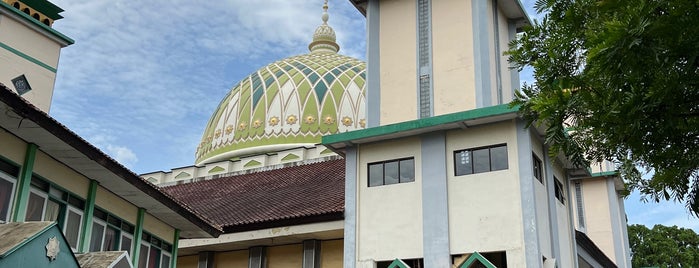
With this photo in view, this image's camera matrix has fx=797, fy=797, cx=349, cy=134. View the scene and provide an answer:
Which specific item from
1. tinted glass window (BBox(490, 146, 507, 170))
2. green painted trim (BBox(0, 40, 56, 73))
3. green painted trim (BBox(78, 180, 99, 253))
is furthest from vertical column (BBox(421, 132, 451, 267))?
green painted trim (BBox(0, 40, 56, 73))

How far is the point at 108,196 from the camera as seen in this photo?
Answer: 51.2 ft

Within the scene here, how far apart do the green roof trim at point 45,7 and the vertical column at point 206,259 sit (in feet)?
26.2

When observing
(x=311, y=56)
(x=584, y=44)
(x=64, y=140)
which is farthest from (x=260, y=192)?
(x=584, y=44)

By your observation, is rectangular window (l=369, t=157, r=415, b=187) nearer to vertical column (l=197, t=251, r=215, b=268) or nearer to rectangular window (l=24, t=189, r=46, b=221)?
vertical column (l=197, t=251, r=215, b=268)

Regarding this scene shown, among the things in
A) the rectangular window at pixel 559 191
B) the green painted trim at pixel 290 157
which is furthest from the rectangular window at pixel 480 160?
the green painted trim at pixel 290 157

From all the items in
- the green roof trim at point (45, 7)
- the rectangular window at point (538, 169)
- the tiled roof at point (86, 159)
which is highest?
the green roof trim at point (45, 7)

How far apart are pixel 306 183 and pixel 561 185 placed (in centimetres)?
800

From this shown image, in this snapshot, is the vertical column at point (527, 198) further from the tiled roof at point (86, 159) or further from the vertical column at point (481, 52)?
the tiled roof at point (86, 159)

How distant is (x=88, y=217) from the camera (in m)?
14.7

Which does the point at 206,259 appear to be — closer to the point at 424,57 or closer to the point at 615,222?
the point at 424,57

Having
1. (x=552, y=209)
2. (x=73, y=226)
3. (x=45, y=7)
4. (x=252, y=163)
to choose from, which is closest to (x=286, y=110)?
(x=252, y=163)

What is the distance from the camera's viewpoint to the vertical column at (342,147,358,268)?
20.2 m

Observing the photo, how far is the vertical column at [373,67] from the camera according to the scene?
22000 millimetres

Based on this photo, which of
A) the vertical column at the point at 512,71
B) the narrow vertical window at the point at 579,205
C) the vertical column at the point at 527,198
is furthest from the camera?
the narrow vertical window at the point at 579,205
